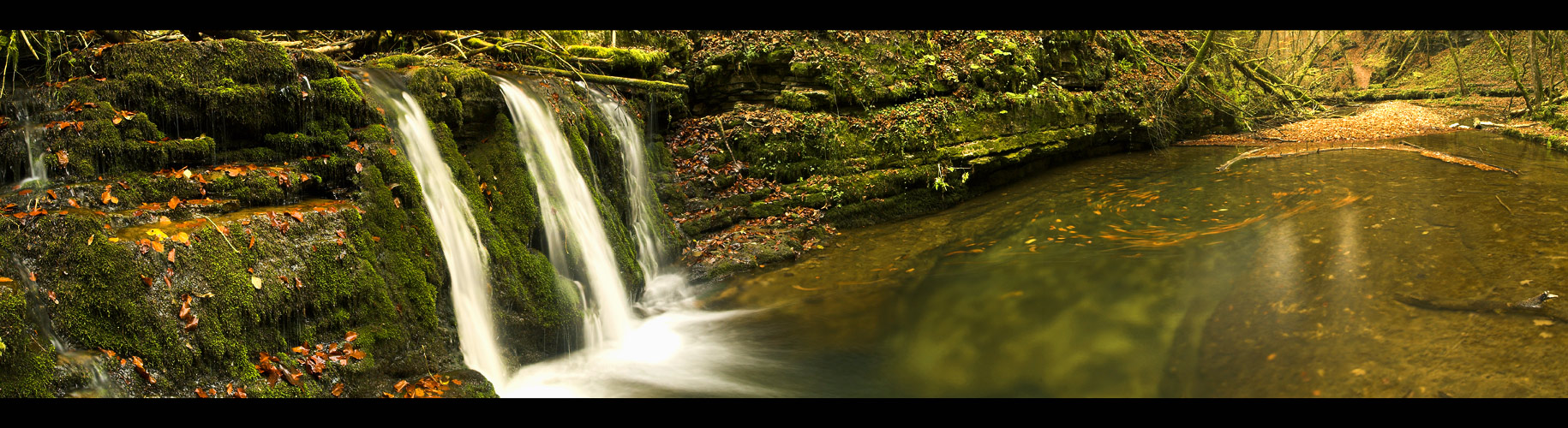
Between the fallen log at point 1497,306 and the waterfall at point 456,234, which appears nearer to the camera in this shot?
the fallen log at point 1497,306

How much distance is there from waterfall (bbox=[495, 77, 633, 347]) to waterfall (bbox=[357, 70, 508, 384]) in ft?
3.23

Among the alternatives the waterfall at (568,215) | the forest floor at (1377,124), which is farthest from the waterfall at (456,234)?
the forest floor at (1377,124)

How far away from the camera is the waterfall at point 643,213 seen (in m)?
8.03

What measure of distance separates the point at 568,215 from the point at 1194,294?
5652 mm

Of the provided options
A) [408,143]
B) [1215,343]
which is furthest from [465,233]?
[1215,343]

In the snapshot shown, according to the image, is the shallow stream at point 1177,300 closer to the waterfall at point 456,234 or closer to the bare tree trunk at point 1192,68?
the waterfall at point 456,234

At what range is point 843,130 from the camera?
10734 millimetres

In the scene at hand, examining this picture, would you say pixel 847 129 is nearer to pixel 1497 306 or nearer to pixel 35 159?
pixel 1497 306

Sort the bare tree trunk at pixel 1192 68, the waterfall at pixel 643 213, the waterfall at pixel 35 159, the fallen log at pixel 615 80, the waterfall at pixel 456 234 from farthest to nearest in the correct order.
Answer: the bare tree trunk at pixel 1192 68 < the fallen log at pixel 615 80 < the waterfall at pixel 643 213 < the waterfall at pixel 456 234 < the waterfall at pixel 35 159

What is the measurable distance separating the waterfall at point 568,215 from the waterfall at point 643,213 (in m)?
0.63

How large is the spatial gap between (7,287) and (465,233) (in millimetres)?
2759

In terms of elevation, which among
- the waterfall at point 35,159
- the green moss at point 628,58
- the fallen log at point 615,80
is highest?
the green moss at point 628,58
